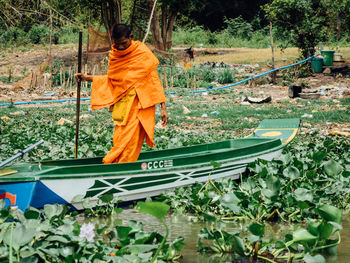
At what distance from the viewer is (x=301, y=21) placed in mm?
16594

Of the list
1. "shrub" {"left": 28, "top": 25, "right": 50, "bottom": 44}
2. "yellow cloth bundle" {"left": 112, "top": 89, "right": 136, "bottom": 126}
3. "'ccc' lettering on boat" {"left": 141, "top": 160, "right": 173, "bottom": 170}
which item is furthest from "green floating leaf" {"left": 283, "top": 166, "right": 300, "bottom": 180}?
"shrub" {"left": 28, "top": 25, "right": 50, "bottom": 44}

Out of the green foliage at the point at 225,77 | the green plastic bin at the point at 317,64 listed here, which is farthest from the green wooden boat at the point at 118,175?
the green plastic bin at the point at 317,64

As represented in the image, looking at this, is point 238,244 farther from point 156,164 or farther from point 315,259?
point 156,164

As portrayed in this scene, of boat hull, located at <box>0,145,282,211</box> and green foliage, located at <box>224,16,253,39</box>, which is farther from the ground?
green foliage, located at <box>224,16,253,39</box>

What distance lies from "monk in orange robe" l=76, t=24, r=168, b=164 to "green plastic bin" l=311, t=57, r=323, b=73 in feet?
40.7

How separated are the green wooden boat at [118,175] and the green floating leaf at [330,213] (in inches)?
83.4

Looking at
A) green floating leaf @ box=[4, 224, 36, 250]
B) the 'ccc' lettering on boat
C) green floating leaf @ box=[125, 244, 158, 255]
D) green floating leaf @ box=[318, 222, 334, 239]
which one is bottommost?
green floating leaf @ box=[125, 244, 158, 255]

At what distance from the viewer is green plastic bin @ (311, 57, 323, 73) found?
16500 mm

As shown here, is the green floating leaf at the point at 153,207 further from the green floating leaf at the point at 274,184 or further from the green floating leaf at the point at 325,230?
the green floating leaf at the point at 274,184

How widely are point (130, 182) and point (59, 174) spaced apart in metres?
0.75

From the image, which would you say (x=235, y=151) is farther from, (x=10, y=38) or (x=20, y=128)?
(x=10, y=38)

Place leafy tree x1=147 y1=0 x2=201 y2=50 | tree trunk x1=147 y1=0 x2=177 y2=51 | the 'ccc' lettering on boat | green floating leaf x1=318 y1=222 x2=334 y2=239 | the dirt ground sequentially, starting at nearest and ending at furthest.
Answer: green floating leaf x1=318 y1=222 x2=334 y2=239 < the 'ccc' lettering on boat < the dirt ground < tree trunk x1=147 y1=0 x2=177 y2=51 < leafy tree x1=147 y1=0 x2=201 y2=50

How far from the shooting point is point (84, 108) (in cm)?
1158

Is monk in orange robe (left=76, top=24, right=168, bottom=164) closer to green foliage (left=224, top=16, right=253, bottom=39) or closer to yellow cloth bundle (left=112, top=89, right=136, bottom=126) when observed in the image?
yellow cloth bundle (left=112, top=89, right=136, bottom=126)
